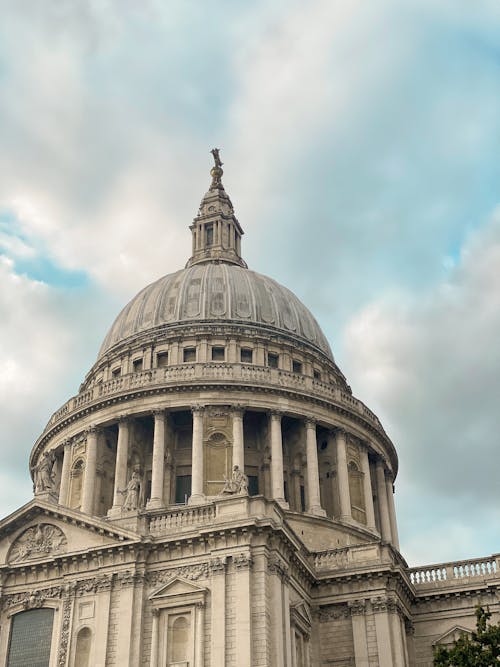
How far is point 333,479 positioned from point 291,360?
32.5 ft

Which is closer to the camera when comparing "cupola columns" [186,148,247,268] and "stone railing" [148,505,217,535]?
"stone railing" [148,505,217,535]

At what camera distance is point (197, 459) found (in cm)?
5297

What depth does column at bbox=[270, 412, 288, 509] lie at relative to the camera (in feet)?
172

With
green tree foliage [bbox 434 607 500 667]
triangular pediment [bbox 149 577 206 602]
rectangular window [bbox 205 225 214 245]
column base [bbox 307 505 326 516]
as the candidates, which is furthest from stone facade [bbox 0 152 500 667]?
green tree foliage [bbox 434 607 500 667]

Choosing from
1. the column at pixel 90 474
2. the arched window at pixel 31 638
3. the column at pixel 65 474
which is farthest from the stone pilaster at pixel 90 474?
the arched window at pixel 31 638

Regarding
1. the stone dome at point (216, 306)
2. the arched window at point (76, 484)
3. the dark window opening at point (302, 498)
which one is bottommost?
the dark window opening at point (302, 498)

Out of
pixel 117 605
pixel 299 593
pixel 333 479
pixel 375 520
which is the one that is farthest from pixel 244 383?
pixel 117 605

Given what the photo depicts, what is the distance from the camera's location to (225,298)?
64.9 m

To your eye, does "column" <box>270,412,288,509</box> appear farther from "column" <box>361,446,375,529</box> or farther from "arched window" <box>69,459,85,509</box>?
"arched window" <box>69,459,85,509</box>

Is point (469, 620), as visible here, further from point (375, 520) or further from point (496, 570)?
point (375, 520)

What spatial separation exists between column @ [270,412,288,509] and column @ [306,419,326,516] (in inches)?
68.4

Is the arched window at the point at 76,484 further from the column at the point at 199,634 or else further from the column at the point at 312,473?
the column at the point at 199,634

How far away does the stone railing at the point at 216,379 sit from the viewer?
56156 mm

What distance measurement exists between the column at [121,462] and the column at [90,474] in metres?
1.61
